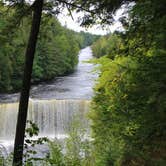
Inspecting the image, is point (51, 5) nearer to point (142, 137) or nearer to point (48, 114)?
point (142, 137)

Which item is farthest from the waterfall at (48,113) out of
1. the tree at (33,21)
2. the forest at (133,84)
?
the tree at (33,21)

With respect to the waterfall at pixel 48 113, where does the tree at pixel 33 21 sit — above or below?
above

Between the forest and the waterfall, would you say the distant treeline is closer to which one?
the waterfall

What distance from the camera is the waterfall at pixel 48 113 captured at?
2023cm

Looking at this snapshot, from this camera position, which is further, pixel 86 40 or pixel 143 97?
pixel 86 40

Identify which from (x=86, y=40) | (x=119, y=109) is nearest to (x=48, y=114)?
(x=119, y=109)

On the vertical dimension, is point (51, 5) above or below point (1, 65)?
above

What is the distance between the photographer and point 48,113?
20812 millimetres

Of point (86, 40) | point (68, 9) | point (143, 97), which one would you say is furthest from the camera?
point (86, 40)

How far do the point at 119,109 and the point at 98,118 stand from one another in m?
6.65

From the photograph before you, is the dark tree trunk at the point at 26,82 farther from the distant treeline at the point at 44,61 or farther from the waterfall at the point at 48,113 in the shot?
the distant treeline at the point at 44,61

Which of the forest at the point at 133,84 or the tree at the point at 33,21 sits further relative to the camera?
the tree at the point at 33,21

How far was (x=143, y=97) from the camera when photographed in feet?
11.1

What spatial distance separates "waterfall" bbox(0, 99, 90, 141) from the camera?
20234mm
